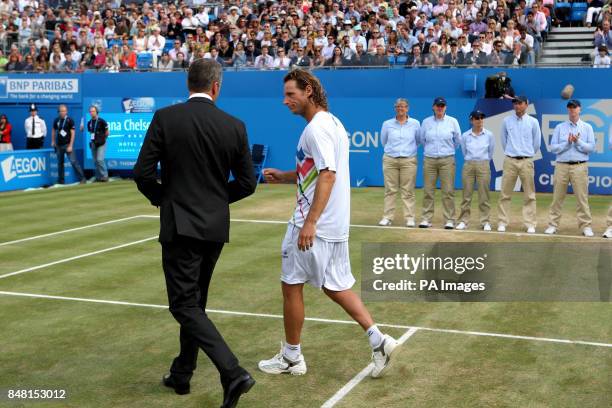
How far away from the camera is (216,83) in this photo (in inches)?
224

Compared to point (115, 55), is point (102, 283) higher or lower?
lower

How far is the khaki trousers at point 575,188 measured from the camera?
1365 centimetres

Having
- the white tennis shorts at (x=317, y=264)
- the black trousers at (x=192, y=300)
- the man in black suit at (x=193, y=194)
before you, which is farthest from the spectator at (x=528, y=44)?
the black trousers at (x=192, y=300)

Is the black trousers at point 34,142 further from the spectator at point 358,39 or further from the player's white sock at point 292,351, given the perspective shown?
the player's white sock at point 292,351

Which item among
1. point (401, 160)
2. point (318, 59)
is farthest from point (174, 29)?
point (401, 160)

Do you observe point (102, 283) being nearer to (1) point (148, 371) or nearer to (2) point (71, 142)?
(1) point (148, 371)

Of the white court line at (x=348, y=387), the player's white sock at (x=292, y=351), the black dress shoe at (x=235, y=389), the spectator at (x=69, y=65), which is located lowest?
the white court line at (x=348, y=387)

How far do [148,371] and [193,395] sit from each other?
742 mm

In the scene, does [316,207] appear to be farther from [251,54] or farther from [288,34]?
[288,34]

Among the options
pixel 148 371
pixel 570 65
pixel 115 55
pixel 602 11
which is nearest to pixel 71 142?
pixel 115 55

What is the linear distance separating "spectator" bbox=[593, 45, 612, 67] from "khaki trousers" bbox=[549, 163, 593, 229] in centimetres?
710

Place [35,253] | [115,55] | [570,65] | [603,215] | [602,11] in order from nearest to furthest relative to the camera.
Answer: [35,253] → [603,215] → [570,65] → [602,11] → [115,55]

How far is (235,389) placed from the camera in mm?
5312

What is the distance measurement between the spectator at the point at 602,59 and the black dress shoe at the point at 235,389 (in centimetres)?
1697
